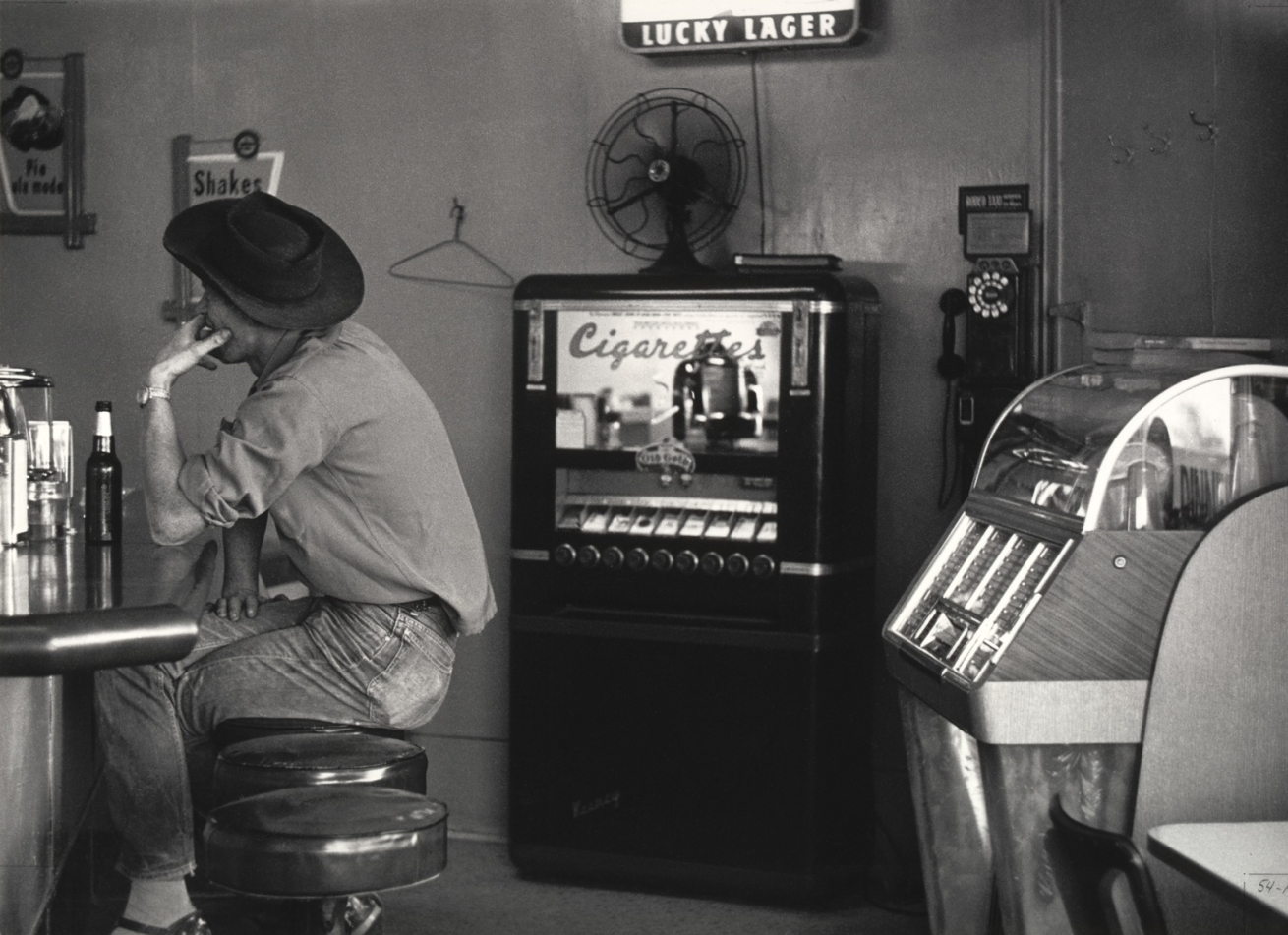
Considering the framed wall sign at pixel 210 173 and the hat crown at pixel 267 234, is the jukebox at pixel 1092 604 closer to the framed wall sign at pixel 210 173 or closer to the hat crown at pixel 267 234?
the hat crown at pixel 267 234

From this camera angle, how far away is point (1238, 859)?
6.29ft

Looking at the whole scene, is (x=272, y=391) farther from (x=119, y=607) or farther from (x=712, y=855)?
(x=712, y=855)

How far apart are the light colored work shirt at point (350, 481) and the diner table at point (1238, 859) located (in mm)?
1571

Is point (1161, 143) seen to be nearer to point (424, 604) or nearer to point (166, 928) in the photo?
point (424, 604)

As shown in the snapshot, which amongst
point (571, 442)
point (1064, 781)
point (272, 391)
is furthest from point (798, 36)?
point (1064, 781)

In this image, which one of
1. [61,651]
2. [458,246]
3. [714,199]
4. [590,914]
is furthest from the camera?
[458,246]

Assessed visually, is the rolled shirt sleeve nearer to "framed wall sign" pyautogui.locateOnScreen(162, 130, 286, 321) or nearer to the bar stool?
the bar stool

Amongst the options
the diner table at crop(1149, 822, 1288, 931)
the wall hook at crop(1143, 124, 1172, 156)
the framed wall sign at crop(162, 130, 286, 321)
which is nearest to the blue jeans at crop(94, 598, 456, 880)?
the diner table at crop(1149, 822, 1288, 931)

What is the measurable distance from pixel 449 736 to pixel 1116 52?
2.81 metres

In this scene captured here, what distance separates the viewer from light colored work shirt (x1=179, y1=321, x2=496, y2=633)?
116 inches

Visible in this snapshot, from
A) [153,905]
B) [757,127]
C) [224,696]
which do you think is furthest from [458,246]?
[153,905]

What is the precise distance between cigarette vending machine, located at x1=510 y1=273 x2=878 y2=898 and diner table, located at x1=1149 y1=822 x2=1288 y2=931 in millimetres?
2115

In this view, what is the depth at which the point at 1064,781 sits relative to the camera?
2.69m

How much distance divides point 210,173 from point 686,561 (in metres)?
2.13
